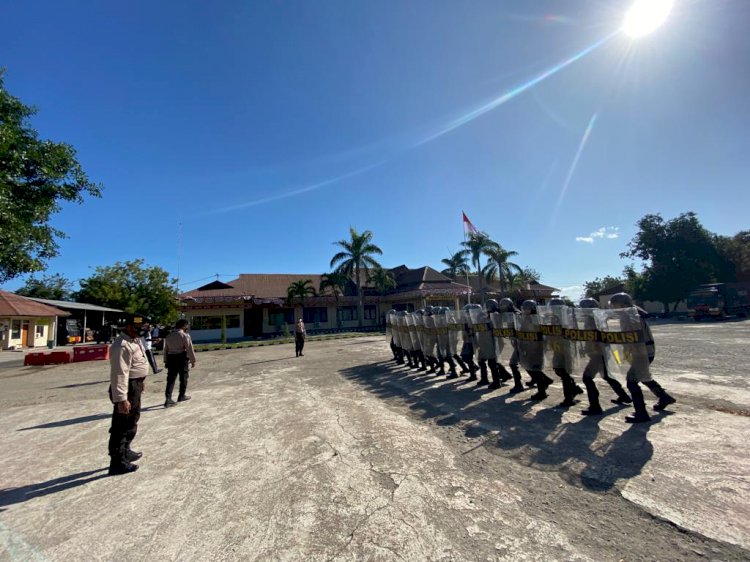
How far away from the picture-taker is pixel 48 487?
359 centimetres

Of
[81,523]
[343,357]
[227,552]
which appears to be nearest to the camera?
[227,552]

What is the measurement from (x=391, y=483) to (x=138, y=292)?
37.1 metres

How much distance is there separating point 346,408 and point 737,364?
9.81 metres

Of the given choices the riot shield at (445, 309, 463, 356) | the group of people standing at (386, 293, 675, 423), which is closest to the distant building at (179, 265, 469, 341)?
the riot shield at (445, 309, 463, 356)

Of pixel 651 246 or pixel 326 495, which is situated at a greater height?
pixel 651 246

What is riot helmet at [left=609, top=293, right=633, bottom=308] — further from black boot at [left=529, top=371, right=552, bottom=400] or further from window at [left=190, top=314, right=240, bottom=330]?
window at [left=190, top=314, right=240, bottom=330]

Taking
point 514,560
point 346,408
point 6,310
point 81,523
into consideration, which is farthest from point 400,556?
point 6,310

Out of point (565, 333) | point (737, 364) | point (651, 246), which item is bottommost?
point (737, 364)

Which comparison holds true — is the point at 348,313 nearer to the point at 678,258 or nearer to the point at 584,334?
the point at 584,334

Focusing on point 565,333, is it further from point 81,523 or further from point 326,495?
point 81,523

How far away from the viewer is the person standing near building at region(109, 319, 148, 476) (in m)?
3.84

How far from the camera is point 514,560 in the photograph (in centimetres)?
224

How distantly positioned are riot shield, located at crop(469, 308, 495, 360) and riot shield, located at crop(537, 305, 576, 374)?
124 centimetres

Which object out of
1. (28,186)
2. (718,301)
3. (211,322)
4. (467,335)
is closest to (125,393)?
(467,335)
